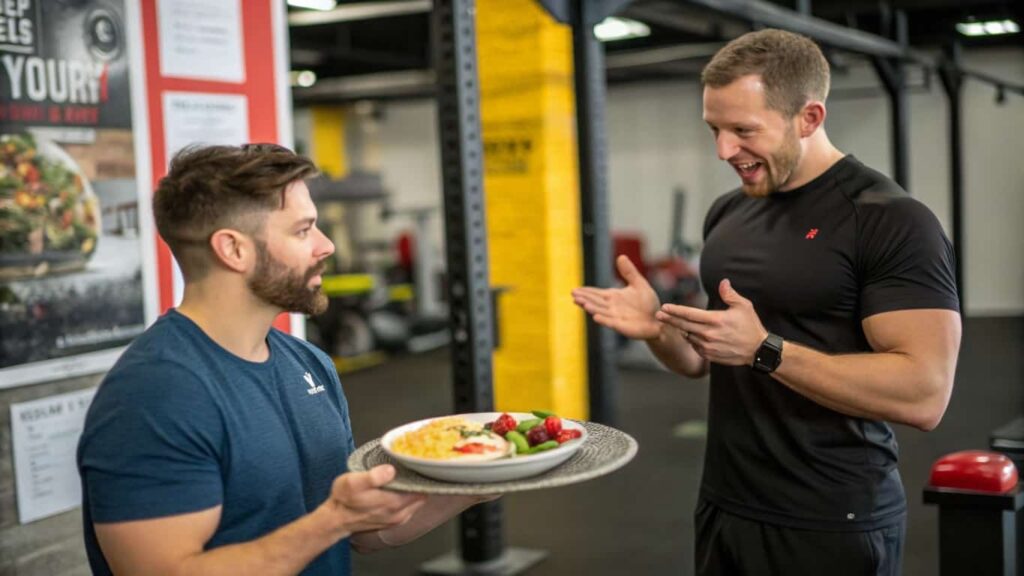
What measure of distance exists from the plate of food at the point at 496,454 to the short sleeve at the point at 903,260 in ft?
1.88

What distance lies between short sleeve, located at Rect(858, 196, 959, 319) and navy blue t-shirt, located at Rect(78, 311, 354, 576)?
96cm

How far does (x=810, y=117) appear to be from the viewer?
1.87 meters

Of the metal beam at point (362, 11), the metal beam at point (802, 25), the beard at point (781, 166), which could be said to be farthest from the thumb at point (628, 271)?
the metal beam at point (362, 11)

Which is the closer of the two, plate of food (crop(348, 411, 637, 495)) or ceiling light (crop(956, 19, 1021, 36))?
plate of food (crop(348, 411, 637, 495))

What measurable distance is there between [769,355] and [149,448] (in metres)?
1.04

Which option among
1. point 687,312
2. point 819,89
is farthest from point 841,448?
point 819,89

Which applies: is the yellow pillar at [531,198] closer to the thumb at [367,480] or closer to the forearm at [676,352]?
the forearm at [676,352]

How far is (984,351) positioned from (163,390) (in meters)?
9.56

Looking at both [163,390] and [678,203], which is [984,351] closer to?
[678,203]

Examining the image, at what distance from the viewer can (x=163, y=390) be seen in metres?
1.27

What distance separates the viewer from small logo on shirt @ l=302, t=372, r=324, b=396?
153 centimetres

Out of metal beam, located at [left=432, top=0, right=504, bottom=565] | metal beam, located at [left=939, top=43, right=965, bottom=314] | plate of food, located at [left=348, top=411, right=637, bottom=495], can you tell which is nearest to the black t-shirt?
plate of food, located at [left=348, top=411, right=637, bottom=495]

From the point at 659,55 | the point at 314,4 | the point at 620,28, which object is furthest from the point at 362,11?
the point at 659,55

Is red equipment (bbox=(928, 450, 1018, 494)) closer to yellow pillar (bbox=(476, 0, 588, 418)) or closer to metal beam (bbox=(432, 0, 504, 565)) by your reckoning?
metal beam (bbox=(432, 0, 504, 565))
